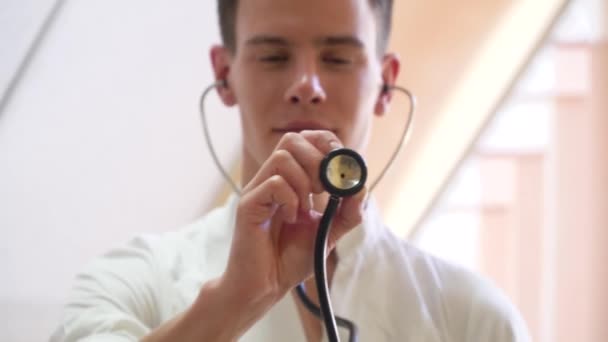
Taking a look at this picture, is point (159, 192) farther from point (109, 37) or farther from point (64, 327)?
point (64, 327)

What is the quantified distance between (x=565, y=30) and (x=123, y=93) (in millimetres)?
1023

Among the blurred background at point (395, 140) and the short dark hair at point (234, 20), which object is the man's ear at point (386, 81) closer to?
the short dark hair at point (234, 20)

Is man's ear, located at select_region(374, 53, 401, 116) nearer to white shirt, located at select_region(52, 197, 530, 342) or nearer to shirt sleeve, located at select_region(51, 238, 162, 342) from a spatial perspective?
white shirt, located at select_region(52, 197, 530, 342)

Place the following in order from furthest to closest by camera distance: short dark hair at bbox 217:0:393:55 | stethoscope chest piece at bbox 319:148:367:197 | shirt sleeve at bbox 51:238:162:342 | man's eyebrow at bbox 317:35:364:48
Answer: short dark hair at bbox 217:0:393:55 → man's eyebrow at bbox 317:35:364:48 → shirt sleeve at bbox 51:238:162:342 → stethoscope chest piece at bbox 319:148:367:197

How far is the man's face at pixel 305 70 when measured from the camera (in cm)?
88

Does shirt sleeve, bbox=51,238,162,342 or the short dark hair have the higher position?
the short dark hair

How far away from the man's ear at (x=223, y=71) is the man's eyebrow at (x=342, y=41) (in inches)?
6.9

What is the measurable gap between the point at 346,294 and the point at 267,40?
322 millimetres

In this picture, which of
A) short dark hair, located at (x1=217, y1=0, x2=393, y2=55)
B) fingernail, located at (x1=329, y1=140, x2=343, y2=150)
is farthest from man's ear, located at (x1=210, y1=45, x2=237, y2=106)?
fingernail, located at (x1=329, y1=140, x2=343, y2=150)

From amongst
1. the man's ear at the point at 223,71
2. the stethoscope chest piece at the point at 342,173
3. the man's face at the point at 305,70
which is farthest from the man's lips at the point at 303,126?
the stethoscope chest piece at the point at 342,173

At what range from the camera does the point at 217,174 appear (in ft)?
4.84

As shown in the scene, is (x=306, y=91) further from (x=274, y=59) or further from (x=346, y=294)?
(x=346, y=294)

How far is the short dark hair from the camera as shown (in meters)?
0.98

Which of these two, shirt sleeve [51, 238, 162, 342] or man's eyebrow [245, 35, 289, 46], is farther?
man's eyebrow [245, 35, 289, 46]
